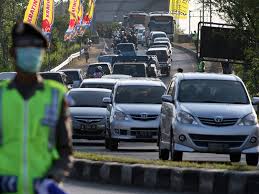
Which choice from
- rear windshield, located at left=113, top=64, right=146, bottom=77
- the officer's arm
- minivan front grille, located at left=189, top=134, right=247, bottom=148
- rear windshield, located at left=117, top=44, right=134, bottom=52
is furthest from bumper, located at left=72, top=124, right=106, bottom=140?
rear windshield, located at left=117, top=44, right=134, bottom=52

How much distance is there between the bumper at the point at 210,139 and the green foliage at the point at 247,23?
1462 cm

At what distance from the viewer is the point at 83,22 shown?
84188 millimetres

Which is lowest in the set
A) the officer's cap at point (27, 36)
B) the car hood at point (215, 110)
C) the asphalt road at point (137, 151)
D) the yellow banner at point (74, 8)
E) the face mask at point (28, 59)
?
the yellow banner at point (74, 8)

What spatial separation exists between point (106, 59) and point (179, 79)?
47124mm

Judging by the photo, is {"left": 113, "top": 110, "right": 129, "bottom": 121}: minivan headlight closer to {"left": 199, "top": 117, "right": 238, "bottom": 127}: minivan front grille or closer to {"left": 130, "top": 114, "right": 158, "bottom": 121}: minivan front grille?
{"left": 130, "top": 114, "right": 158, "bottom": 121}: minivan front grille

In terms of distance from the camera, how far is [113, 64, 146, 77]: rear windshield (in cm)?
4728

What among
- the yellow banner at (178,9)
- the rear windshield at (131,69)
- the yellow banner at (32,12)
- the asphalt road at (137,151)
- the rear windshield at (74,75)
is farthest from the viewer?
the yellow banner at (178,9)

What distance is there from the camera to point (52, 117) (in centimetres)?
579

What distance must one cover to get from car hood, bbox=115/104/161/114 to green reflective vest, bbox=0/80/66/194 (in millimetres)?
17733

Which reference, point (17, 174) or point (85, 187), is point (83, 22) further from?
point (17, 174)

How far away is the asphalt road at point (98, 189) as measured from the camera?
47.6ft

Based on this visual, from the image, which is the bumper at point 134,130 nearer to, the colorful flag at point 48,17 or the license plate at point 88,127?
the license plate at point 88,127

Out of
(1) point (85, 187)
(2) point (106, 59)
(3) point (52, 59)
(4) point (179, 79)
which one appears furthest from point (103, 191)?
(3) point (52, 59)

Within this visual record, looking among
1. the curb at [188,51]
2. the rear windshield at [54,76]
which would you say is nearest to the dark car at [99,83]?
the rear windshield at [54,76]
